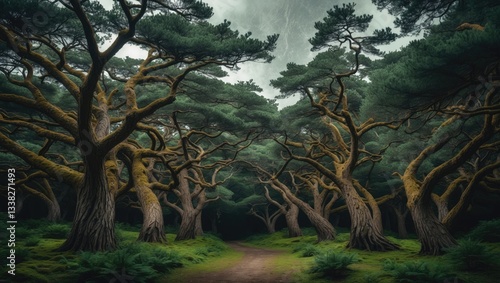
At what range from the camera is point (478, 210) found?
71.8 feet

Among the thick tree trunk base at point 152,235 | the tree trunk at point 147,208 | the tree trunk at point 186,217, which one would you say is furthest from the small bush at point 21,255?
the tree trunk at point 186,217

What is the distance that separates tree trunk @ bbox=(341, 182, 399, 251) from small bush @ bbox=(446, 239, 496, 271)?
411cm

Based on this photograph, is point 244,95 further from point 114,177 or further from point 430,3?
point 430,3

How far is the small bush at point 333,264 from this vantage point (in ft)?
23.4

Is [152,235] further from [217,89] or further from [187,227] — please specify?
[217,89]

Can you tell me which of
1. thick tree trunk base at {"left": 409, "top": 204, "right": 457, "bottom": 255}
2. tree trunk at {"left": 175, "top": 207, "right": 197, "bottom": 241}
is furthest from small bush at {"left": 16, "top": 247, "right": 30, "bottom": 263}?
thick tree trunk base at {"left": 409, "top": 204, "right": 457, "bottom": 255}

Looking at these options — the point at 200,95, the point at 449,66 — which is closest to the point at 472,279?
the point at 449,66

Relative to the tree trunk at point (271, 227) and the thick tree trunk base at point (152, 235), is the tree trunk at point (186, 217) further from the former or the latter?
the tree trunk at point (271, 227)

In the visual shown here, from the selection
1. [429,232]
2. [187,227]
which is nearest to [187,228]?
[187,227]

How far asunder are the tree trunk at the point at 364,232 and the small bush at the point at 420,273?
16.4 ft

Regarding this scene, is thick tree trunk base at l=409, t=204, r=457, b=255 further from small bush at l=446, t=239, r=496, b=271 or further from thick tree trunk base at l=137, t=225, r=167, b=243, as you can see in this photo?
thick tree trunk base at l=137, t=225, r=167, b=243

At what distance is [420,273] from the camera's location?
18.6 feet

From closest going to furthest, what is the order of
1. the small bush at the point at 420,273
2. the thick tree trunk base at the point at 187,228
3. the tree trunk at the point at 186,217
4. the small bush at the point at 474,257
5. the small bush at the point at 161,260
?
the small bush at the point at 420,273, the small bush at the point at 474,257, the small bush at the point at 161,260, the thick tree trunk base at the point at 187,228, the tree trunk at the point at 186,217

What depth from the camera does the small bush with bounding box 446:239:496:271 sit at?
21.2 feet
